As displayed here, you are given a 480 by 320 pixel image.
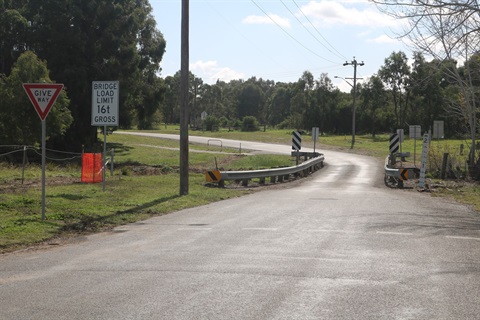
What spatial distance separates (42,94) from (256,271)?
22.6 feet

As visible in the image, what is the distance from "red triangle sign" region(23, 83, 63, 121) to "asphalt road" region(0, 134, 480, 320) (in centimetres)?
310

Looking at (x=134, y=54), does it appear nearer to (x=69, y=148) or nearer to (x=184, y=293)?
(x=69, y=148)

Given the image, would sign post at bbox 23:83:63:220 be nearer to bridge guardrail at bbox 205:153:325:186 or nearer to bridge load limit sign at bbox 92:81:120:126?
bridge load limit sign at bbox 92:81:120:126

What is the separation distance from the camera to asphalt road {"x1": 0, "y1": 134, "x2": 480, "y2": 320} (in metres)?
5.66

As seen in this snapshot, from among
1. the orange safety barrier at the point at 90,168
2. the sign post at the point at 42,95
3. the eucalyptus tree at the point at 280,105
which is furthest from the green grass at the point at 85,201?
the eucalyptus tree at the point at 280,105

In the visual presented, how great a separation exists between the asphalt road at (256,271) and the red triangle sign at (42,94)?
310 centimetres

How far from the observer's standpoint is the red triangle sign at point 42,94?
38.3 ft

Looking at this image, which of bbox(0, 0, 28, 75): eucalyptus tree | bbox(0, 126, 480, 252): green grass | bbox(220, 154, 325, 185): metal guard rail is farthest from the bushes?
bbox(0, 126, 480, 252): green grass

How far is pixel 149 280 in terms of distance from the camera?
22.4 ft

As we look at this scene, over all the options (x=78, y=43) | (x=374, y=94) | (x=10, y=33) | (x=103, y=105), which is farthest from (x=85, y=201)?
(x=374, y=94)

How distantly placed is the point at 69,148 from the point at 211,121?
187ft

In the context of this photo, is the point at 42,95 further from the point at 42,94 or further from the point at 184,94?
the point at 184,94

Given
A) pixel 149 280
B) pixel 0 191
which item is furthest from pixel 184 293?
pixel 0 191

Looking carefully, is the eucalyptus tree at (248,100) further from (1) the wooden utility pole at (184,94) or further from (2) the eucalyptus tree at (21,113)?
(1) the wooden utility pole at (184,94)
